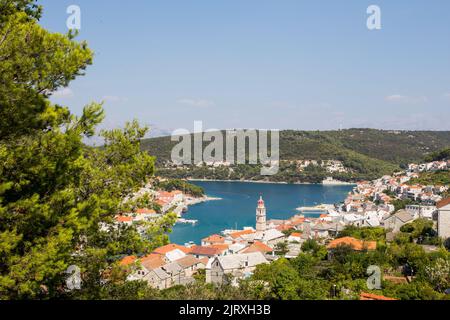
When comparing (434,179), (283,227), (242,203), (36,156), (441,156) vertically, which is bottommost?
(242,203)

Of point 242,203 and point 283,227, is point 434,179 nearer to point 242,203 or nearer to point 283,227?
point 242,203

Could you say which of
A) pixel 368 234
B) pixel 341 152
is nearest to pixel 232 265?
pixel 368 234

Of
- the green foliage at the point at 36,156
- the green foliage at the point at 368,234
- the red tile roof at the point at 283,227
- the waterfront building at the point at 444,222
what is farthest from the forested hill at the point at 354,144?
the green foliage at the point at 36,156

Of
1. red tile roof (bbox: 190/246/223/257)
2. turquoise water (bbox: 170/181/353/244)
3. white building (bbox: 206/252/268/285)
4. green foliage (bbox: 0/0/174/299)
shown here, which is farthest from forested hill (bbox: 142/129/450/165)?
green foliage (bbox: 0/0/174/299)

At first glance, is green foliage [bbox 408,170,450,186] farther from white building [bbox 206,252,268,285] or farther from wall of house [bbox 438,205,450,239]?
white building [bbox 206,252,268,285]

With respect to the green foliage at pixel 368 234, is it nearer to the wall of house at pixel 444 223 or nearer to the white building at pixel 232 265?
the wall of house at pixel 444 223

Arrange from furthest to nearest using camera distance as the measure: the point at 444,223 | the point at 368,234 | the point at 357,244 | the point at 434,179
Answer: the point at 434,179 < the point at 368,234 < the point at 357,244 < the point at 444,223

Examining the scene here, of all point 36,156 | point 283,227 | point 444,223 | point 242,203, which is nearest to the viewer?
point 36,156

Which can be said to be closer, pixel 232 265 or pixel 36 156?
pixel 36 156
